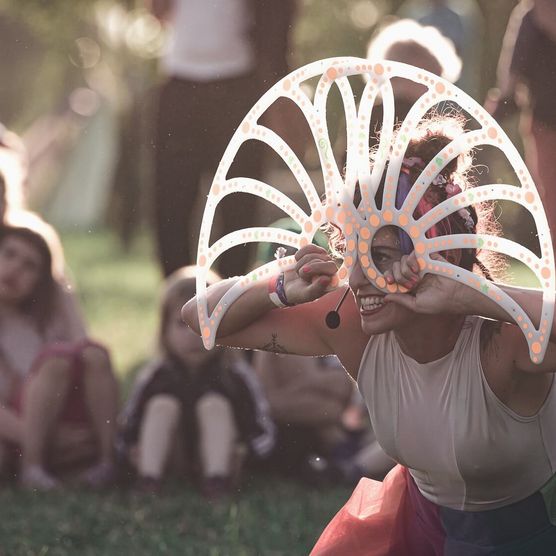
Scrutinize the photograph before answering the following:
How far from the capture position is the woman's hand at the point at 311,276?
2.46 meters

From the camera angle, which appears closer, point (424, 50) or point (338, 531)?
point (338, 531)

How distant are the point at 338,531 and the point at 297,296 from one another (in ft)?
2.04

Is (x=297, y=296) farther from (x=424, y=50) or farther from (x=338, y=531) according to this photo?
(x=424, y=50)

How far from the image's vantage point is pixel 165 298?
187 inches

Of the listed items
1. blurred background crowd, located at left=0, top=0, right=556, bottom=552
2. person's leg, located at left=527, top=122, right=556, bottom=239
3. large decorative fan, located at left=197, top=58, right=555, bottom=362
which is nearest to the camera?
large decorative fan, located at left=197, top=58, right=555, bottom=362

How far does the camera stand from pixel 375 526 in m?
2.80

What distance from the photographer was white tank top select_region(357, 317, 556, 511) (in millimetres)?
2469

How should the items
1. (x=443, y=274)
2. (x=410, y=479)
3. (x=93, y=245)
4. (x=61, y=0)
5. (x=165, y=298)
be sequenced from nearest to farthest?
1. (x=443, y=274)
2. (x=410, y=479)
3. (x=165, y=298)
4. (x=61, y=0)
5. (x=93, y=245)

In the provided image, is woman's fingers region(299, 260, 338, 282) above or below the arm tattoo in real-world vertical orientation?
above

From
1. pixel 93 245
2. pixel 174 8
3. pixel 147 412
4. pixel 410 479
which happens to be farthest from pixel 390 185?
pixel 93 245

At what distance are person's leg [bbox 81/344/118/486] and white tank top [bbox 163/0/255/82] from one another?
123cm

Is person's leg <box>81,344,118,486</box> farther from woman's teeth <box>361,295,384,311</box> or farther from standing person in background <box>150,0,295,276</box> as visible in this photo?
woman's teeth <box>361,295,384,311</box>

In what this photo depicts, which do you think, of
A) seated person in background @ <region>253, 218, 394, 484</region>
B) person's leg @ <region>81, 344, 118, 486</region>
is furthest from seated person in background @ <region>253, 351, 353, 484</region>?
person's leg @ <region>81, 344, 118, 486</region>

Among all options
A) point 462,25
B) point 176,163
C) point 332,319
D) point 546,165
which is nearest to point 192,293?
point 176,163
